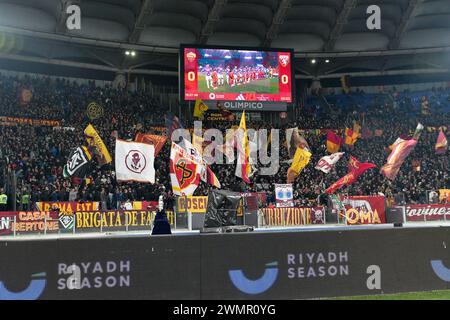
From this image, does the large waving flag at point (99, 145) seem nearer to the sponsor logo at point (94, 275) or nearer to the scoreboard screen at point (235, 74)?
the scoreboard screen at point (235, 74)

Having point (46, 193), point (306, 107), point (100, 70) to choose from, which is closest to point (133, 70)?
point (100, 70)

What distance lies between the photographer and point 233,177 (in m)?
33.3

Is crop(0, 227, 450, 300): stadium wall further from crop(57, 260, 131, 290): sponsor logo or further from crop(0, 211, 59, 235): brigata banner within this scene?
crop(0, 211, 59, 235): brigata banner

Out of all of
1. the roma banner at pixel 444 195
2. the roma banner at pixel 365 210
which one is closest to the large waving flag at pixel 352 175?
the roma banner at pixel 365 210

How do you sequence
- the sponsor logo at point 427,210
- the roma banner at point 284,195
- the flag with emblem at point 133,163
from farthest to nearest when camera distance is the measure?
the sponsor logo at point 427,210, the roma banner at point 284,195, the flag with emblem at point 133,163

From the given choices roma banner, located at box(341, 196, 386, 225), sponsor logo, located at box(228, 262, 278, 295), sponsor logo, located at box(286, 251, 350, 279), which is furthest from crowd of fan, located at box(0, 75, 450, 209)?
sponsor logo, located at box(286, 251, 350, 279)

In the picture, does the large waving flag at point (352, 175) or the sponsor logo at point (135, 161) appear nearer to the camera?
the sponsor logo at point (135, 161)

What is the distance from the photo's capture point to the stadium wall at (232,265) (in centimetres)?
759

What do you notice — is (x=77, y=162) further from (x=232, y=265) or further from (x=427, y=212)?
(x=427, y=212)

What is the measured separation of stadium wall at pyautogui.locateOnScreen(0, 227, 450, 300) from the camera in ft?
24.9

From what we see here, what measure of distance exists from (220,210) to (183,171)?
4599mm

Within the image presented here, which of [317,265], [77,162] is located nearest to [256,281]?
[317,265]

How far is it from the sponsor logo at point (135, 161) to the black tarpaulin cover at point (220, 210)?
4969 mm

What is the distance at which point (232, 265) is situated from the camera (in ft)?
27.5
